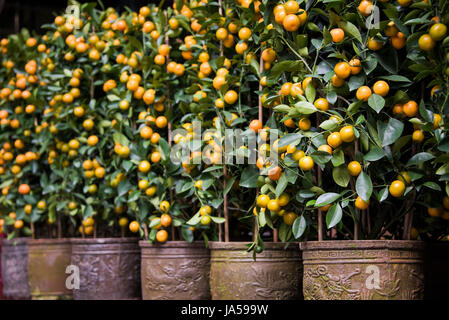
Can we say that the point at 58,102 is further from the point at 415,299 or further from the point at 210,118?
the point at 415,299

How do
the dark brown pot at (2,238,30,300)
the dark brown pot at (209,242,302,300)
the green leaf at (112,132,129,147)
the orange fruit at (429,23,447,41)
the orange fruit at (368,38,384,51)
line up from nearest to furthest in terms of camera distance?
the orange fruit at (429,23,447,41)
the orange fruit at (368,38,384,51)
the dark brown pot at (209,242,302,300)
the green leaf at (112,132,129,147)
the dark brown pot at (2,238,30,300)

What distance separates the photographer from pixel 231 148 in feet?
4.61

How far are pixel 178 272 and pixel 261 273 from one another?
1.09 ft

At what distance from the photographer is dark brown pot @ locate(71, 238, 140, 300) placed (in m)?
1.81

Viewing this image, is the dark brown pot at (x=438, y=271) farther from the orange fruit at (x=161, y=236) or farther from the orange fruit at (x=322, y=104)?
the orange fruit at (x=161, y=236)

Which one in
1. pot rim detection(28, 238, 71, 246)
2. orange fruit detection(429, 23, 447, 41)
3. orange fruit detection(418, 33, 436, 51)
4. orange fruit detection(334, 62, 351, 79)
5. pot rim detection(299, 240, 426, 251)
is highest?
orange fruit detection(429, 23, 447, 41)

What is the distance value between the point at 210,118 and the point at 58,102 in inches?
27.4

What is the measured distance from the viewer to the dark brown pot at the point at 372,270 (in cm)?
109

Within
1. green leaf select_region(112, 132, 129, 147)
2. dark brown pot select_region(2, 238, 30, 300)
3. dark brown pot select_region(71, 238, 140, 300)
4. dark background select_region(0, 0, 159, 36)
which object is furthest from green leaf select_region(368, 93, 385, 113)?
dark background select_region(0, 0, 159, 36)

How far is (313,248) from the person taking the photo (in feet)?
3.86

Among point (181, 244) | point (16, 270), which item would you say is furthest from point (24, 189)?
point (181, 244)

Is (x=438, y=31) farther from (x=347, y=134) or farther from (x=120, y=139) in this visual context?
(x=120, y=139)

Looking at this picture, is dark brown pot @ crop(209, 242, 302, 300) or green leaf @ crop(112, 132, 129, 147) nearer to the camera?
dark brown pot @ crop(209, 242, 302, 300)

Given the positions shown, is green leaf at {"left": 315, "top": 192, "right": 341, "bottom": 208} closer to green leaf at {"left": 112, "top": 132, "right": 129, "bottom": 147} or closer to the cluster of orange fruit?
the cluster of orange fruit
